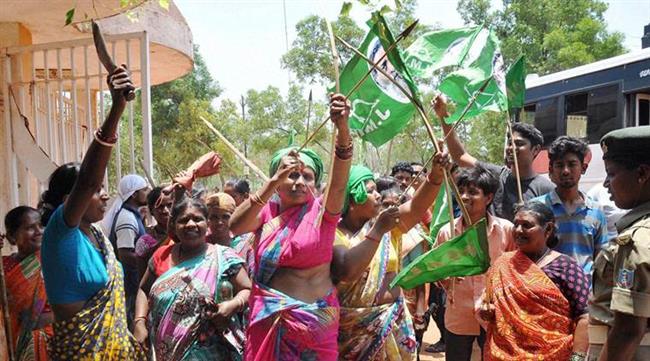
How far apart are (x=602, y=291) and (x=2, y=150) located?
20.2 ft

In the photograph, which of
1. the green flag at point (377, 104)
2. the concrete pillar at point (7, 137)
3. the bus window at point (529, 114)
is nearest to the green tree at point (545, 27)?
the bus window at point (529, 114)

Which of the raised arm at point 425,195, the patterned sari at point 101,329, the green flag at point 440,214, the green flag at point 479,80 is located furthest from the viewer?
the green flag at point 479,80

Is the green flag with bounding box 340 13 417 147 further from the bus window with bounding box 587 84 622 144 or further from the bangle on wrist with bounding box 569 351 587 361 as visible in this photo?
the bus window with bounding box 587 84 622 144

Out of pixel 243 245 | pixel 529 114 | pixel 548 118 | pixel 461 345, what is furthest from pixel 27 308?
pixel 529 114

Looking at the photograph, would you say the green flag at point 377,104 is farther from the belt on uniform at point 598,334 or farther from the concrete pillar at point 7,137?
the concrete pillar at point 7,137

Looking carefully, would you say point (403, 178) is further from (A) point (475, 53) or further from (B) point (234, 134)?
(B) point (234, 134)

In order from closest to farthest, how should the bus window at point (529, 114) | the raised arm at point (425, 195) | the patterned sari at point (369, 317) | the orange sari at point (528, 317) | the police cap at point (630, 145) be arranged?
the police cap at point (630, 145) → the raised arm at point (425, 195) → the orange sari at point (528, 317) → the patterned sari at point (369, 317) → the bus window at point (529, 114)

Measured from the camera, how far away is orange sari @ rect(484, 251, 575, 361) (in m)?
3.08

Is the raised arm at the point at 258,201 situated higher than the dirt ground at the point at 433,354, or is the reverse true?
the raised arm at the point at 258,201

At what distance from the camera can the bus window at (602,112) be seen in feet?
31.9

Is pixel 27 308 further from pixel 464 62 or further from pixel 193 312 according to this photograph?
pixel 464 62

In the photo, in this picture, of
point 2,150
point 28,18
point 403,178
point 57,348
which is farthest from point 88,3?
point 57,348

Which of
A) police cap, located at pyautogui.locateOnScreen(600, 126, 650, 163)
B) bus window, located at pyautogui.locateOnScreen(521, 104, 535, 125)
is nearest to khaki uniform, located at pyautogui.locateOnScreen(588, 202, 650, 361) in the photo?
police cap, located at pyautogui.locateOnScreen(600, 126, 650, 163)

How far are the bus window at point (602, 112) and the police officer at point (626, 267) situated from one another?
321 inches
